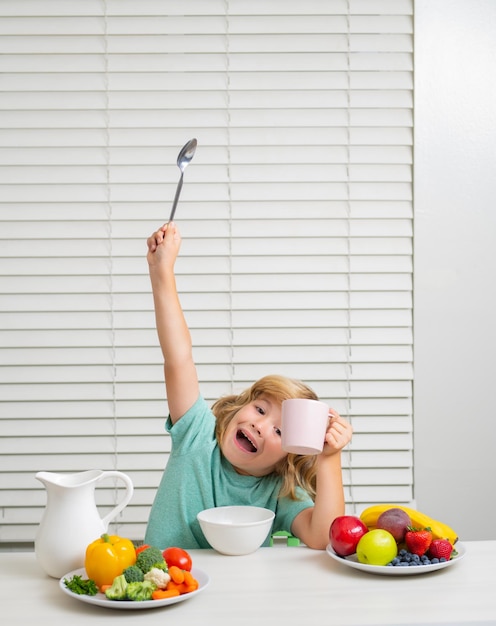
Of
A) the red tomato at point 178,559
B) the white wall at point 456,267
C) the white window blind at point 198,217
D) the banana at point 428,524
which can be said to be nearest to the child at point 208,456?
the banana at point 428,524

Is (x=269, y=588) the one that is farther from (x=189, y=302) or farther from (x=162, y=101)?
(x=162, y=101)

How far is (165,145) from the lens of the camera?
2.49 meters

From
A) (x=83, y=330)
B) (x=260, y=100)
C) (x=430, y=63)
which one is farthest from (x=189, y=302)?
(x=430, y=63)

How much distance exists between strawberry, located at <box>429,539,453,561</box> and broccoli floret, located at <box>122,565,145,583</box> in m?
0.51

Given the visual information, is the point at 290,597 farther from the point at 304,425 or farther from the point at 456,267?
the point at 456,267

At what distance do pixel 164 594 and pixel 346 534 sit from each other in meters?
0.38

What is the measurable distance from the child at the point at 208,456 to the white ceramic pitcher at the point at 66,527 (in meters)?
0.39

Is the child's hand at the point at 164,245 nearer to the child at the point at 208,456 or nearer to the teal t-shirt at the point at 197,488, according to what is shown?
the child at the point at 208,456

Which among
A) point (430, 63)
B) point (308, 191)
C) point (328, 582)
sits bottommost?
point (328, 582)

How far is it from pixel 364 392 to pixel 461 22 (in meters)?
1.25

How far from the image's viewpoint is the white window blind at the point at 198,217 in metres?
2.49

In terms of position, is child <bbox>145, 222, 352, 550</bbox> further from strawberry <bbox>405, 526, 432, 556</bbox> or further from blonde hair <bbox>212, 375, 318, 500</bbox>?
strawberry <bbox>405, 526, 432, 556</bbox>

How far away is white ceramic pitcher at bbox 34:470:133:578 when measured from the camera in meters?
1.34

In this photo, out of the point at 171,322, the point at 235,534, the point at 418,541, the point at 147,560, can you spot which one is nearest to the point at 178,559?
the point at 147,560
